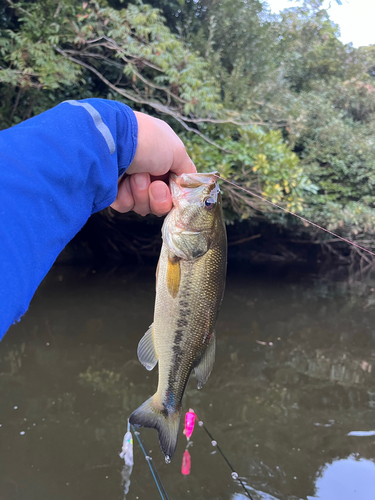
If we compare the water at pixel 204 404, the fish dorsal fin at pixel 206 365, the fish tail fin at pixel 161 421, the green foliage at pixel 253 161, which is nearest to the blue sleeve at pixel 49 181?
the fish dorsal fin at pixel 206 365

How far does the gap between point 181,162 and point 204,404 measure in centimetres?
374

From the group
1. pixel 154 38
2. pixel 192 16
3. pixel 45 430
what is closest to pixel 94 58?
pixel 154 38

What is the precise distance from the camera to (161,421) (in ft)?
5.08

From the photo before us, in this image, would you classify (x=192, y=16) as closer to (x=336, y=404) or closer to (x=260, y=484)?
(x=336, y=404)

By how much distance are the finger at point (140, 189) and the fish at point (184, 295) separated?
112 mm

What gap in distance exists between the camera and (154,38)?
540cm

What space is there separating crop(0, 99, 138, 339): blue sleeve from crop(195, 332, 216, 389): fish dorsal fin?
761 mm

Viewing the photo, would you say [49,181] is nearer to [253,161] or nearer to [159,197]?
[159,197]

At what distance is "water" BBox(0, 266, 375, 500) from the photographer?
341cm

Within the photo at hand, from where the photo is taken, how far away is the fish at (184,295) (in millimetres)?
1496

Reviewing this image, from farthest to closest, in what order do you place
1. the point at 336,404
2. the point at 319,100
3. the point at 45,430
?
the point at 319,100 → the point at 336,404 → the point at 45,430

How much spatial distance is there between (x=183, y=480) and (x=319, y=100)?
10239 millimetres

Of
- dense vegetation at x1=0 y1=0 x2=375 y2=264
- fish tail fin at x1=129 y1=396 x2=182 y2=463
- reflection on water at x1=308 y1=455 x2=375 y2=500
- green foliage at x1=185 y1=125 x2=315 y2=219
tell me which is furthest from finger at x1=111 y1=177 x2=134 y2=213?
green foliage at x1=185 y1=125 x2=315 y2=219

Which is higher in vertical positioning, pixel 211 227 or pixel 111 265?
pixel 211 227
